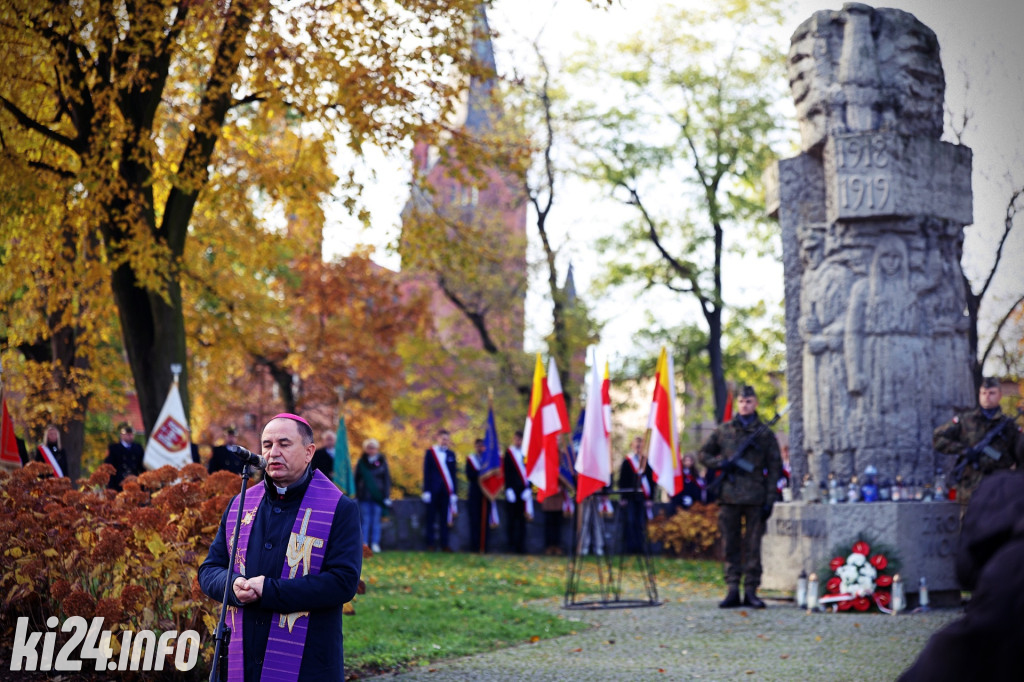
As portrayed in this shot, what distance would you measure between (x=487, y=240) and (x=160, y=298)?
17.8 meters

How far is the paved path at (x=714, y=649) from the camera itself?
26.5 ft

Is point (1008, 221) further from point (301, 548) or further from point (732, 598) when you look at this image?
point (301, 548)

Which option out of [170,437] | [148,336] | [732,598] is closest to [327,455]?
[170,437]

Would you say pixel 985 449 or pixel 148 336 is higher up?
pixel 148 336

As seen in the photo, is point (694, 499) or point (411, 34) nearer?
point (411, 34)

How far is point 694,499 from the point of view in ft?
76.1

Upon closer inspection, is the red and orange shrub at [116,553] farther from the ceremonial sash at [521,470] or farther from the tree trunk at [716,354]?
the tree trunk at [716,354]

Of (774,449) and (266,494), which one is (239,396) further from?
(266,494)

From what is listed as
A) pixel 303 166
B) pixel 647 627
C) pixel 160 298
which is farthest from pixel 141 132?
pixel 647 627

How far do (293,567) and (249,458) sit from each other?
47 cm

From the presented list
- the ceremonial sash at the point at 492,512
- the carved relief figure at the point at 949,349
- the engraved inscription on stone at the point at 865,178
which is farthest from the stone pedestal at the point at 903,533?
the ceremonial sash at the point at 492,512

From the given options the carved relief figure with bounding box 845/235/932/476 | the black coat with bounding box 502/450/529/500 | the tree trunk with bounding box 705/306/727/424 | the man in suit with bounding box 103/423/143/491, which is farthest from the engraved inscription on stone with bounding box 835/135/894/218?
the tree trunk with bounding box 705/306/727/424

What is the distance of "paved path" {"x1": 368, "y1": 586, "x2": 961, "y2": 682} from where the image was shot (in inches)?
318

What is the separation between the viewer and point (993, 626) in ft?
7.41
